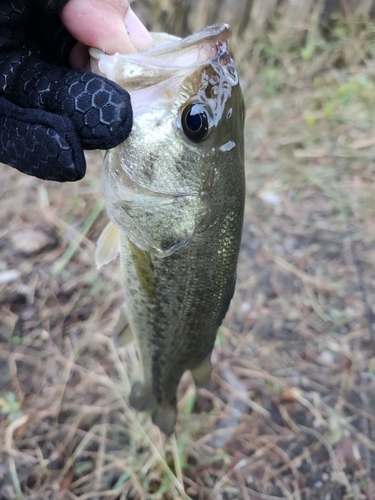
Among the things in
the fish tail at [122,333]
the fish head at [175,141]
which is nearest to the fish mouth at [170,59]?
the fish head at [175,141]

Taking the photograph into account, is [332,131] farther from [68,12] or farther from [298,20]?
[68,12]

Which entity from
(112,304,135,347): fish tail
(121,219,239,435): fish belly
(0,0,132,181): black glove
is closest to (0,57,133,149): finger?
(0,0,132,181): black glove

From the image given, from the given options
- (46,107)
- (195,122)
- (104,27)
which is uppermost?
(104,27)

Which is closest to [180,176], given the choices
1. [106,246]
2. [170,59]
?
[170,59]

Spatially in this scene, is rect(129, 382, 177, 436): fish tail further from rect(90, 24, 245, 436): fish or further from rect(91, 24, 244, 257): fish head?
rect(91, 24, 244, 257): fish head

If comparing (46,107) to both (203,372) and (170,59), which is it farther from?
(203,372)

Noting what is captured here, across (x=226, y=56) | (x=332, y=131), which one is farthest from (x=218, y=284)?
(x=332, y=131)

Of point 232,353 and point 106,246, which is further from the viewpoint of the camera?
point 232,353
